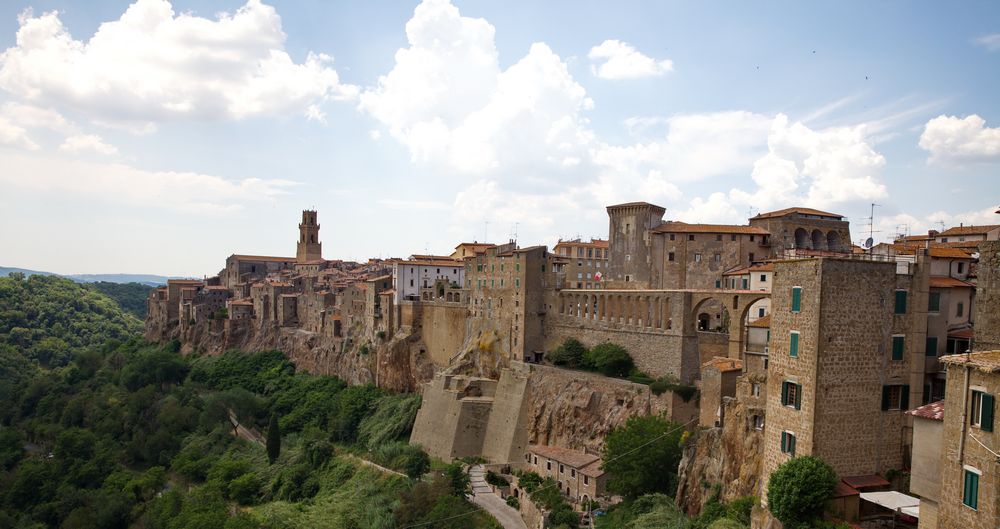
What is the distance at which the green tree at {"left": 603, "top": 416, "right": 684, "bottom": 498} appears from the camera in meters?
29.8

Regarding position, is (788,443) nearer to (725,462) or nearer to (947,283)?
(725,462)

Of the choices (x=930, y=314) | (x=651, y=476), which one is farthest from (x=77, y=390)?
(x=930, y=314)

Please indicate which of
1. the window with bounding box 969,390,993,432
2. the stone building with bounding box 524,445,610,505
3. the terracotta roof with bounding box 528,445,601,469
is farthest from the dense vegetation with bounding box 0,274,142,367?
the window with bounding box 969,390,993,432

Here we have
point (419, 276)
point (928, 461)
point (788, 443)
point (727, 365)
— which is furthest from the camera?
point (419, 276)

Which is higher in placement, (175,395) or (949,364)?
(949,364)

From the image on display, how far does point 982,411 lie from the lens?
50.5ft

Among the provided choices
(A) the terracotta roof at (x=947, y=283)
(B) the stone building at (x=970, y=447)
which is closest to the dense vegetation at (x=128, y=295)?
(A) the terracotta roof at (x=947, y=283)

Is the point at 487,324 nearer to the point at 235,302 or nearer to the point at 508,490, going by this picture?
the point at 508,490

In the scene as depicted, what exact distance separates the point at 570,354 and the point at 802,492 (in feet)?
72.9

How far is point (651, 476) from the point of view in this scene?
29.8 metres

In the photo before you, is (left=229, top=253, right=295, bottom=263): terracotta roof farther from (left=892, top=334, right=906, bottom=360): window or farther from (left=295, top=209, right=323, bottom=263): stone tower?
(left=892, top=334, right=906, bottom=360): window

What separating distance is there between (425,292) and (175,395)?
93.7ft

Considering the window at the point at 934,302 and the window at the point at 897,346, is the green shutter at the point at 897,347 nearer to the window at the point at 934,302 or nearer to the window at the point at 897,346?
the window at the point at 897,346

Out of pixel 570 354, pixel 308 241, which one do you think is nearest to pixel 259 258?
pixel 308 241
